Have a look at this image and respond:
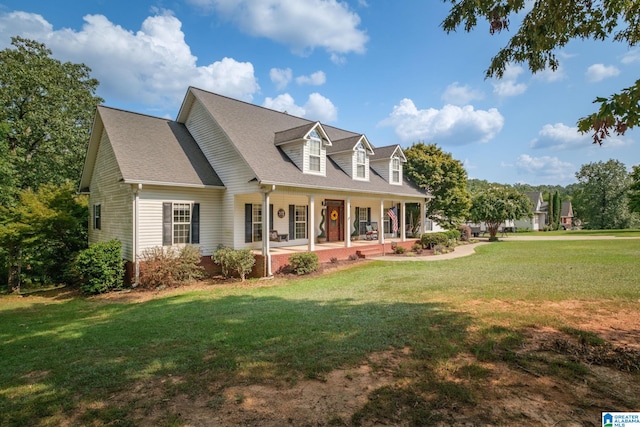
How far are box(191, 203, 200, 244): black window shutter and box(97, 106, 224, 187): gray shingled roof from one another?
119 cm

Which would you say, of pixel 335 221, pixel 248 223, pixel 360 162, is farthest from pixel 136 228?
pixel 360 162

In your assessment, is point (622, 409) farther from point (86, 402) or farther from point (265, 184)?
point (265, 184)

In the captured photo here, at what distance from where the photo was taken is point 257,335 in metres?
5.72

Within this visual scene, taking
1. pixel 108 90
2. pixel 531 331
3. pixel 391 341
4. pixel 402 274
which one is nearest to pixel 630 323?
pixel 531 331

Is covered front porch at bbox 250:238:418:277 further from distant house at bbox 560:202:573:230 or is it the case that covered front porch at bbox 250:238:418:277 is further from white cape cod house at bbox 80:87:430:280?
distant house at bbox 560:202:573:230

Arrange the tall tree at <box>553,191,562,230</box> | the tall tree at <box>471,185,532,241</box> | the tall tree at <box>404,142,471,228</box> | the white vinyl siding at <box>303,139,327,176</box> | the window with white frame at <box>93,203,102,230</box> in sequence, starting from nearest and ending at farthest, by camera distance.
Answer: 1. the white vinyl siding at <box>303,139,327,176</box>
2. the window with white frame at <box>93,203,102,230</box>
3. the tall tree at <box>404,142,471,228</box>
4. the tall tree at <box>471,185,532,241</box>
5. the tall tree at <box>553,191,562,230</box>

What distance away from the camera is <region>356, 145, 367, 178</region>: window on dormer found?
18.7 m

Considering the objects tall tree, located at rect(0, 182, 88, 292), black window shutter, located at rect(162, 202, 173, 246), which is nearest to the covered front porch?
black window shutter, located at rect(162, 202, 173, 246)

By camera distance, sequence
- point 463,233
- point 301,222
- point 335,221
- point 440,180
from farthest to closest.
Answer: point 463,233 → point 440,180 → point 335,221 → point 301,222

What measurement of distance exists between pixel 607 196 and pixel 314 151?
59.1 metres

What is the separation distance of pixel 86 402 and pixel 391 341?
163 inches

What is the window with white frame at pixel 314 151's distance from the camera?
51.9ft

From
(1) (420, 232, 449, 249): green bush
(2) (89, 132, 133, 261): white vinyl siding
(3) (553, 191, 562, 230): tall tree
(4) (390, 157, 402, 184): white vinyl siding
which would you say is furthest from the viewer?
(3) (553, 191, 562, 230): tall tree

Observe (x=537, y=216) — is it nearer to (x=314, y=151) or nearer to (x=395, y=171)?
(x=395, y=171)
